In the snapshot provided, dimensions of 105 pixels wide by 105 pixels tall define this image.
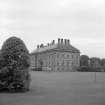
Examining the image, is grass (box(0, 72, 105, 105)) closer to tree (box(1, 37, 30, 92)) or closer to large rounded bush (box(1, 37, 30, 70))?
tree (box(1, 37, 30, 92))

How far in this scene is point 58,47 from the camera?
8681 centimetres

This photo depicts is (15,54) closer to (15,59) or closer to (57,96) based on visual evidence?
(15,59)

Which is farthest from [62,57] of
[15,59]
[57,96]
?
[57,96]

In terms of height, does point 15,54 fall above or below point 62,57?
below

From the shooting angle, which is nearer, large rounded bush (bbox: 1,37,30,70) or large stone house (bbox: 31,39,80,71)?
large rounded bush (bbox: 1,37,30,70)

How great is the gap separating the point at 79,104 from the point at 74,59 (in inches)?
3194

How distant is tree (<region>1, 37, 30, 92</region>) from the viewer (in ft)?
40.6

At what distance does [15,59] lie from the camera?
1259cm

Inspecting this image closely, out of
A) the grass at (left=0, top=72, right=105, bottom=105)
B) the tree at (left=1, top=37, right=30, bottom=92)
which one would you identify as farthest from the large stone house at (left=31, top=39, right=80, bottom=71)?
the tree at (left=1, top=37, right=30, bottom=92)

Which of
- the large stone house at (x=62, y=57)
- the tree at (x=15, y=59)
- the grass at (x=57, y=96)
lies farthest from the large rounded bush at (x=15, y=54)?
the large stone house at (x=62, y=57)

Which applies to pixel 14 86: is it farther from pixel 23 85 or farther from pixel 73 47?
pixel 73 47

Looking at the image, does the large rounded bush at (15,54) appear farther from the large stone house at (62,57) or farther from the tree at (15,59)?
the large stone house at (62,57)

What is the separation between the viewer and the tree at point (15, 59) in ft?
40.6

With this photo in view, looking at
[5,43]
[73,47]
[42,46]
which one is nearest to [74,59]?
[73,47]
